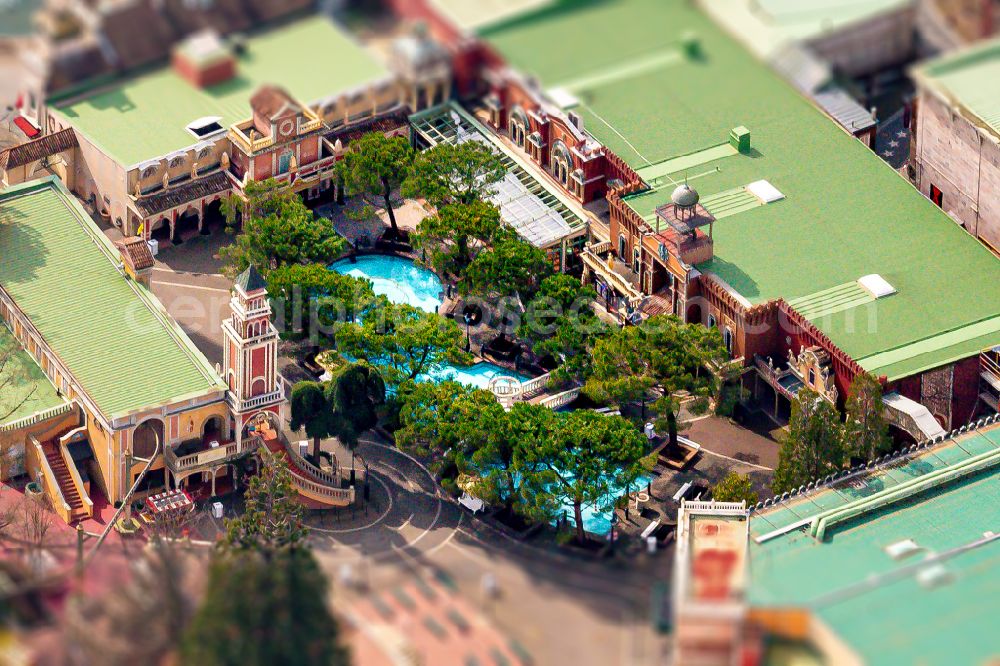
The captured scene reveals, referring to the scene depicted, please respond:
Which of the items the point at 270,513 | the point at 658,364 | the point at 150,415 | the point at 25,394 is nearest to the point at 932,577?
the point at 658,364

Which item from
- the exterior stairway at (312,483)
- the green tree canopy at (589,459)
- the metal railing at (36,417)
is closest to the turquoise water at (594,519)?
the green tree canopy at (589,459)

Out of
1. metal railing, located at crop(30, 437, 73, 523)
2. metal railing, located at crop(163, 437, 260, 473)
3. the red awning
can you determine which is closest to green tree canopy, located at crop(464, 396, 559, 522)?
metal railing, located at crop(163, 437, 260, 473)

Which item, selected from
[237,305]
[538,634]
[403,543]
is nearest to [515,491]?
[403,543]

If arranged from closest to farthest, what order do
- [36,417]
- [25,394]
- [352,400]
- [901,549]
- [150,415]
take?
[901,549] → [150,415] → [352,400] → [36,417] → [25,394]

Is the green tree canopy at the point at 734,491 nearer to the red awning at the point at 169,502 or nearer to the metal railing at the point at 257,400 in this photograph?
the metal railing at the point at 257,400

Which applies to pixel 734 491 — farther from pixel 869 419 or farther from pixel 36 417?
pixel 36 417

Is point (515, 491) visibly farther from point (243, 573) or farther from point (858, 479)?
point (243, 573)
